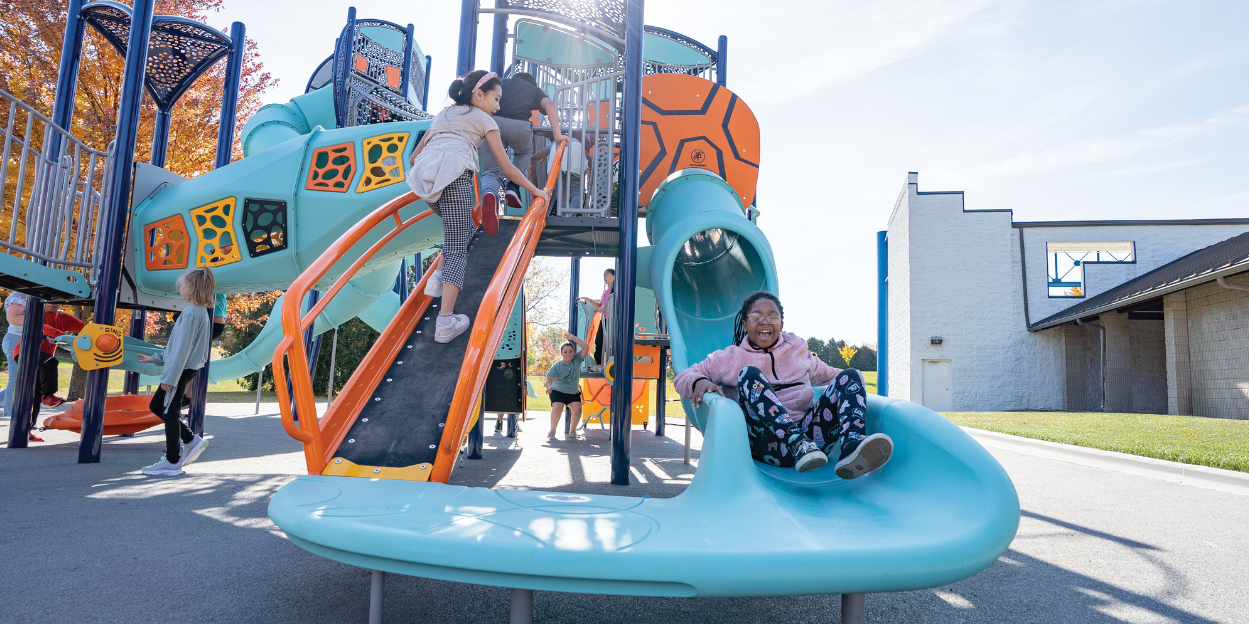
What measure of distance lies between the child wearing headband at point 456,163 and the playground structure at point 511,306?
179mm

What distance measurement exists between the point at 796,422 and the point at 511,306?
1.54 meters

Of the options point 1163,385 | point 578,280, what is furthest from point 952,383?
point 578,280

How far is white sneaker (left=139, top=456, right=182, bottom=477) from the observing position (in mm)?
4387

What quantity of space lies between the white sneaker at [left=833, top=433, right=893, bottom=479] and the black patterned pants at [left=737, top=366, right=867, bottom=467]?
0.21 m

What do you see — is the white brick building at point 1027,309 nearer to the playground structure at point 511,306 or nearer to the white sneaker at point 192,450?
the playground structure at point 511,306

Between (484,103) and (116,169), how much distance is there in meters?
3.33

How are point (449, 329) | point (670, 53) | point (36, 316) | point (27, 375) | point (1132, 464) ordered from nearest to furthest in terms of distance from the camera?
point (449, 329) < point (27, 375) < point (36, 316) < point (1132, 464) < point (670, 53)

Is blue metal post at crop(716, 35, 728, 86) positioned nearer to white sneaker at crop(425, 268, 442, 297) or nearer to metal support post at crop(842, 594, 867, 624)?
white sneaker at crop(425, 268, 442, 297)

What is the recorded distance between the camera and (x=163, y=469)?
4434mm

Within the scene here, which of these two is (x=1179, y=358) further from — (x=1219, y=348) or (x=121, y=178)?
(x=121, y=178)

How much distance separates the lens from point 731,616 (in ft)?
7.16

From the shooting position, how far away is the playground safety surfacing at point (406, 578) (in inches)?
83.4

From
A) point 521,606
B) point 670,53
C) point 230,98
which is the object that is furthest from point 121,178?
point 670,53

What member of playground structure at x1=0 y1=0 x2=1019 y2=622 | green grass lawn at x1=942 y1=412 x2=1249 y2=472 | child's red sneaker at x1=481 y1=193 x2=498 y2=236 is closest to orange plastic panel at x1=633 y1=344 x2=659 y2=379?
playground structure at x1=0 y1=0 x2=1019 y2=622
